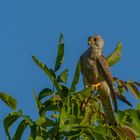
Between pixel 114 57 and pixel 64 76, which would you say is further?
pixel 114 57

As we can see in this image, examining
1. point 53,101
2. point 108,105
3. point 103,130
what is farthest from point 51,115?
point 108,105

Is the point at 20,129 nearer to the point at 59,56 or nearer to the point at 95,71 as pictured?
the point at 59,56

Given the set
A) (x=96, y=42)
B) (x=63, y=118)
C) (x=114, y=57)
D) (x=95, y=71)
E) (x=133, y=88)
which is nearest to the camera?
(x=63, y=118)

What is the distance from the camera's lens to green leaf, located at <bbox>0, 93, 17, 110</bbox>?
3891mm

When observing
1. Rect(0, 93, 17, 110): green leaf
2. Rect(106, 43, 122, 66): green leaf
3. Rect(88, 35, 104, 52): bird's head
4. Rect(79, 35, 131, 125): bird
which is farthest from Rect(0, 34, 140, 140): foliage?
Rect(88, 35, 104, 52): bird's head

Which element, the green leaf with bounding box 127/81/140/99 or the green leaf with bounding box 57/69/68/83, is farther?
the green leaf with bounding box 127/81/140/99

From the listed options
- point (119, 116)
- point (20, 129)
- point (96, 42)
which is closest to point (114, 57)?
point (119, 116)

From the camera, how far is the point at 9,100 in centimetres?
391

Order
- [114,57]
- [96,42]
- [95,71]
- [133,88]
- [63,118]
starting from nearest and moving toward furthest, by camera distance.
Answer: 1. [63,118]
2. [133,88]
3. [114,57]
4. [95,71]
5. [96,42]

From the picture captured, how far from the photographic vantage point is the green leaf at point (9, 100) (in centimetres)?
389

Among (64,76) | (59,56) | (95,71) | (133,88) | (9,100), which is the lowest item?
(9,100)

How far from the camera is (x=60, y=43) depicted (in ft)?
13.1

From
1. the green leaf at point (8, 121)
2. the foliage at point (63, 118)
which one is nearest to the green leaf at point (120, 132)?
the foliage at point (63, 118)

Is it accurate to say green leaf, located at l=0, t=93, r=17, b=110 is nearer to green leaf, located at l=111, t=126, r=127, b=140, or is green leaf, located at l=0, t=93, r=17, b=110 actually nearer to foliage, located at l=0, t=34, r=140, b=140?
foliage, located at l=0, t=34, r=140, b=140
